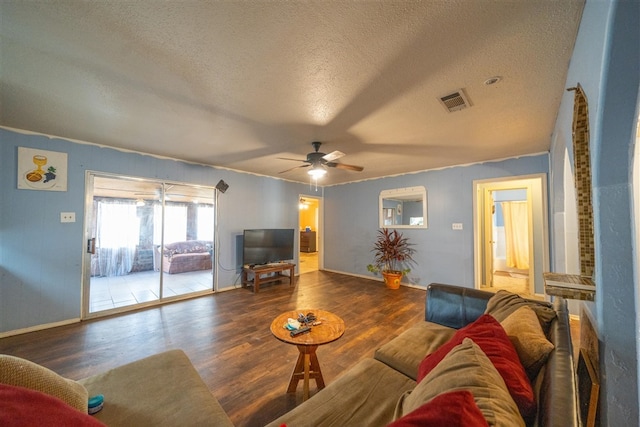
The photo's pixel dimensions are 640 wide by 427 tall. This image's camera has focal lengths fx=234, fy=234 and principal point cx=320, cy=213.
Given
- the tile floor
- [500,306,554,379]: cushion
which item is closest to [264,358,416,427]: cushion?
[500,306,554,379]: cushion

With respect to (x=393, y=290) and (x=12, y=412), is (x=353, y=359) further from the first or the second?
(x=393, y=290)

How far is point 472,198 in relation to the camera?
414 cm

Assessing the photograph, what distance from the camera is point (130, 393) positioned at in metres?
1.20

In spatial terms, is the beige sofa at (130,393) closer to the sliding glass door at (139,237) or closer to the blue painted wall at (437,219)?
the sliding glass door at (139,237)

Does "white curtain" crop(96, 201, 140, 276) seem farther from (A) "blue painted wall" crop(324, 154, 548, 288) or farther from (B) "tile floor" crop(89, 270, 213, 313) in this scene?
(A) "blue painted wall" crop(324, 154, 548, 288)

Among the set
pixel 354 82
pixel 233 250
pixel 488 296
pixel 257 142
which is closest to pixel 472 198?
pixel 488 296

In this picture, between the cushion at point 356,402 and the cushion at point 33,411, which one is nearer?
the cushion at point 33,411

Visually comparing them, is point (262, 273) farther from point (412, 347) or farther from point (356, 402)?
point (356, 402)

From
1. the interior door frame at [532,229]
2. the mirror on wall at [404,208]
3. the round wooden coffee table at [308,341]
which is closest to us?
the round wooden coffee table at [308,341]

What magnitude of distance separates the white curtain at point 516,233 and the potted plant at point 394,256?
10.9 feet

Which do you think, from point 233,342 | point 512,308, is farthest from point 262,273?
point 512,308

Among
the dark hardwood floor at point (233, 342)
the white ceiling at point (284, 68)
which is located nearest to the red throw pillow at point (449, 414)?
the dark hardwood floor at point (233, 342)

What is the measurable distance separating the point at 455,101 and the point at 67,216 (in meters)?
4.72

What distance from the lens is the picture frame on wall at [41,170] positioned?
279 centimetres
